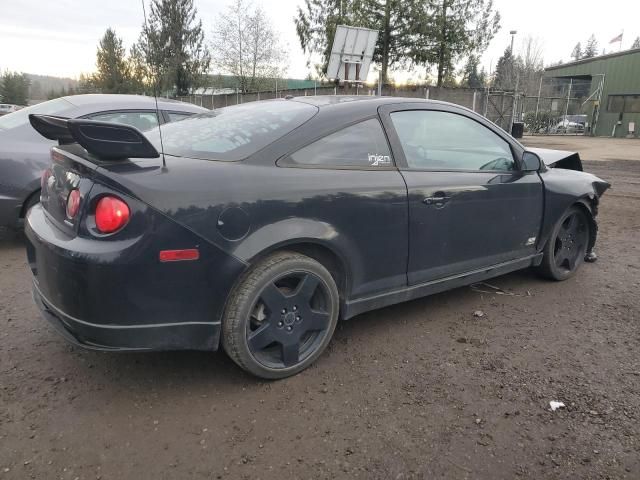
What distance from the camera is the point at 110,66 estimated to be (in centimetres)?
4544

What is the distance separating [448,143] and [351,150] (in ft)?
3.06

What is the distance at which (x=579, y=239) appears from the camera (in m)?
4.36

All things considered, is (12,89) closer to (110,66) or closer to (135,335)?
(110,66)

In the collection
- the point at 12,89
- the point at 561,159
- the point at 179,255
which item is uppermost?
the point at 12,89

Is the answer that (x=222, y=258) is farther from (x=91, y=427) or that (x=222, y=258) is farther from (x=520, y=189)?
(x=520, y=189)

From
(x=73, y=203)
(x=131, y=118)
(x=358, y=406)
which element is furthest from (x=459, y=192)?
(x=131, y=118)

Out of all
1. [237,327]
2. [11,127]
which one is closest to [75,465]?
[237,327]

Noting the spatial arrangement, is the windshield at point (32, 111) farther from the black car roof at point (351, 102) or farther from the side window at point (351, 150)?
the side window at point (351, 150)

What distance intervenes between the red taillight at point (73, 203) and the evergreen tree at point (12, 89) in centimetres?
5988

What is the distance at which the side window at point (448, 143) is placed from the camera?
3096 millimetres

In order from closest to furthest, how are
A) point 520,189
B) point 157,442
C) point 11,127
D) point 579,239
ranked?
1. point 157,442
2. point 520,189
3. point 579,239
4. point 11,127

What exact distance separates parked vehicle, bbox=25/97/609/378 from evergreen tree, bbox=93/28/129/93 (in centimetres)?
4625

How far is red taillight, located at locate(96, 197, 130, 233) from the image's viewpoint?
210 cm

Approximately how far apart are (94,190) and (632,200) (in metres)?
8.90
